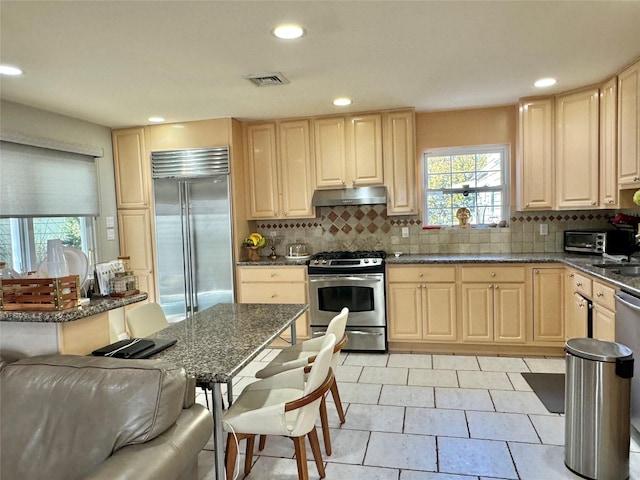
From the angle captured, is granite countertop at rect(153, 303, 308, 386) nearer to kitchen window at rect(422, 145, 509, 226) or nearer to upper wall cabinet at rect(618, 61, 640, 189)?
kitchen window at rect(422, 145, 509, 226)

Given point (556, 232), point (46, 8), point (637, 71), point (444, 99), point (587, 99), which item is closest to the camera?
point (46, 8)

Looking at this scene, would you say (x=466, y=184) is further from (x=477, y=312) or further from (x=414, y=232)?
(x=477, y=312)

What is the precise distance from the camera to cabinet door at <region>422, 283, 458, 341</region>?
13.3ft

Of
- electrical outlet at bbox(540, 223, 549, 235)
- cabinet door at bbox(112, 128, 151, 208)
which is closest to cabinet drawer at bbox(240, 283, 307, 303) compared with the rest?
cabinet door at bbox(112, 128, 151, 208)

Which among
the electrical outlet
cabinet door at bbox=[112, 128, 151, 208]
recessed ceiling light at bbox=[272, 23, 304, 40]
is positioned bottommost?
the electrical outlet

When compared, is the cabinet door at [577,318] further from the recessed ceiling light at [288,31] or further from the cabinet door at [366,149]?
the recessed ceiling light at [288,31]

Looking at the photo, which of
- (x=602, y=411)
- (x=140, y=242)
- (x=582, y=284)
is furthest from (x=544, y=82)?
(x=140, y=242)

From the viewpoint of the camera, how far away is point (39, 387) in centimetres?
156

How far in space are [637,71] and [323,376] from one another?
9.93ft

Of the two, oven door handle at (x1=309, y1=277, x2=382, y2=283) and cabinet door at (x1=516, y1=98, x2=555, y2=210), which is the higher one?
cabinet door at (x1=516, y1=98, x2=555, y2=210)

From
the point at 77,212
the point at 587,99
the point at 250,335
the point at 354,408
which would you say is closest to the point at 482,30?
the point at 587,99

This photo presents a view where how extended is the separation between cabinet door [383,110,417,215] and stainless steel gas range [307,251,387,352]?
58cm

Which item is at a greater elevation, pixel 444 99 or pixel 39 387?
pixel 444 99

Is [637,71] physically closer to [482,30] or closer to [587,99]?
[587,99]
